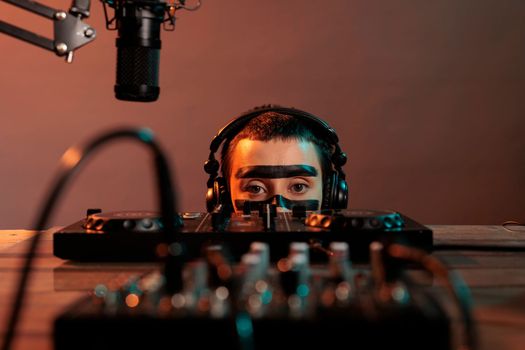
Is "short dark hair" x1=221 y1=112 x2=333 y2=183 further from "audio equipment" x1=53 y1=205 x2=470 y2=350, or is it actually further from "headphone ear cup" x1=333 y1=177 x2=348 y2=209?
"audio equipment" x1=53 y1=205 x2=470 y2=350

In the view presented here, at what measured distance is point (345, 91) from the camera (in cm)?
319

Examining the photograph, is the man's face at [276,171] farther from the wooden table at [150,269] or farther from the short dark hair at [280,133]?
the wooden table at [150,269]

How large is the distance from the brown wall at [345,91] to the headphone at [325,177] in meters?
1.64

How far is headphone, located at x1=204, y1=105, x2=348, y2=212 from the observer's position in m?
1.50

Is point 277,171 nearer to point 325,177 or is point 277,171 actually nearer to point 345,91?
point 325,177

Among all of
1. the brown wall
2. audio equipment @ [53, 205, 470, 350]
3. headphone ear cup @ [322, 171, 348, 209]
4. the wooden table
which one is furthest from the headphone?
the brown wall

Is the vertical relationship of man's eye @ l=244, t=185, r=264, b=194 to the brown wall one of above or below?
below

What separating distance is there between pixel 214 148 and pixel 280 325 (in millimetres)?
1020

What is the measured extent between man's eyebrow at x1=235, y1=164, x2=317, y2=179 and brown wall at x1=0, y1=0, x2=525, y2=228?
1.68m

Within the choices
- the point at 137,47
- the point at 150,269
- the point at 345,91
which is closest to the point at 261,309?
the point at 150,269

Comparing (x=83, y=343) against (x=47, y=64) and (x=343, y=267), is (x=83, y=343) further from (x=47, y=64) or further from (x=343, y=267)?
(x=47, y=64)

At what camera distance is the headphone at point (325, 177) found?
1502 millimetres

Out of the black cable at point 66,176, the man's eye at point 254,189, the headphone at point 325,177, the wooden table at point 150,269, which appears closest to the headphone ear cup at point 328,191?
the headphone at point 325,177

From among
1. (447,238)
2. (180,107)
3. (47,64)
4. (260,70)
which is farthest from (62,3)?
(447,238)
